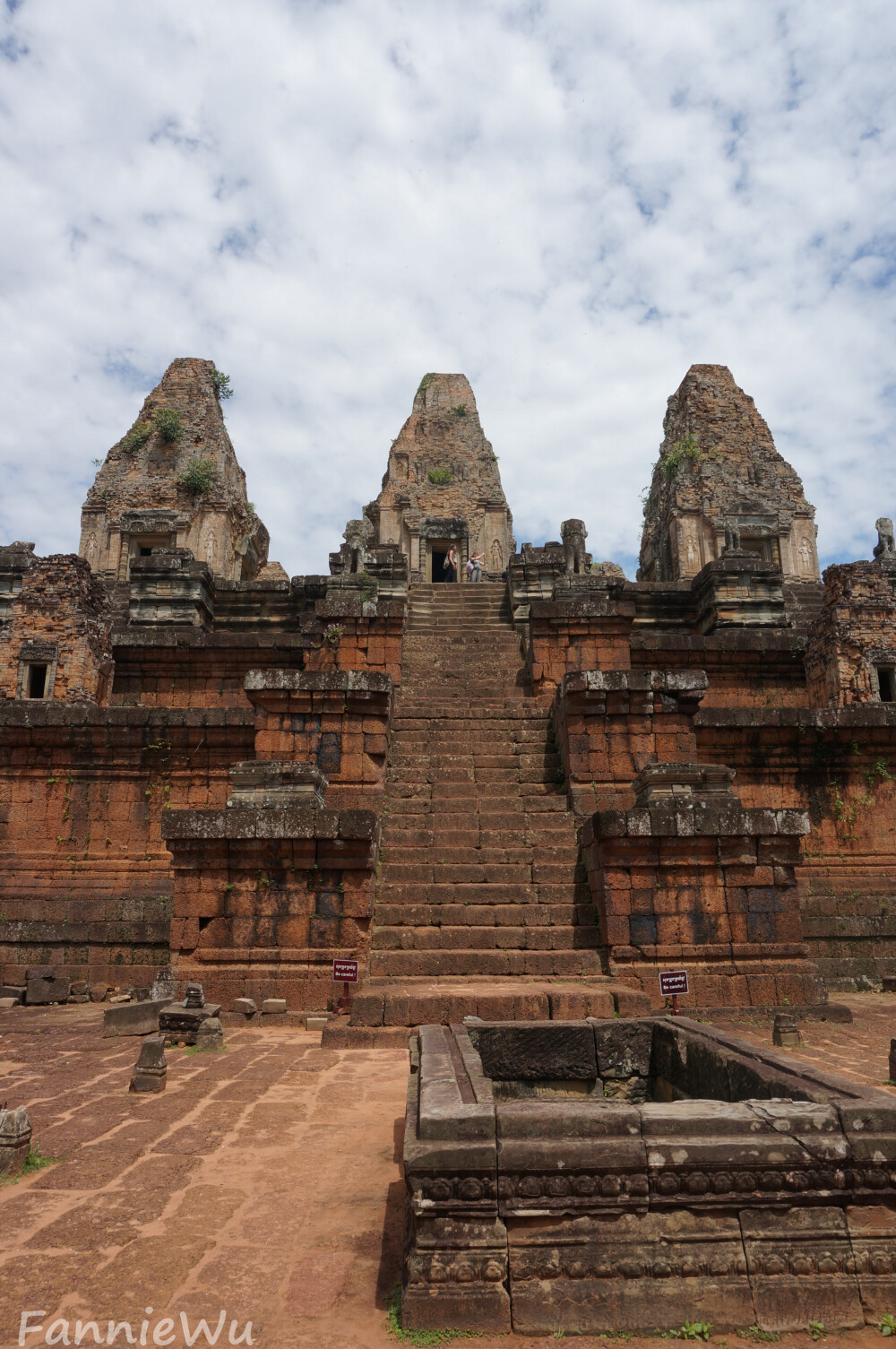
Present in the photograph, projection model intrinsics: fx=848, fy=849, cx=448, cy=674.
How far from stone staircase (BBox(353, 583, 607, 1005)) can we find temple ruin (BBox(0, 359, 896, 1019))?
29mm

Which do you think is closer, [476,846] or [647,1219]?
[647,1219]

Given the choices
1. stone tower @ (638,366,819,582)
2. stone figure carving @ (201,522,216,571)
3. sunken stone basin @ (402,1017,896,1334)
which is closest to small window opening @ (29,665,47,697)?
stone figure carving @ (201,522,216,571)

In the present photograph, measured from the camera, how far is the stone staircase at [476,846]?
23.8ft

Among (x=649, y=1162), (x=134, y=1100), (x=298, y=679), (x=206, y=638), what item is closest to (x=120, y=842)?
(x=298, y=679)

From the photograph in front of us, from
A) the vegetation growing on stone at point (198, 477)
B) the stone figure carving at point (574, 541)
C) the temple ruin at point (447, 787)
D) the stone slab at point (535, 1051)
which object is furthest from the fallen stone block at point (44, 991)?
the vegetation growing on stone at point (198, 477)

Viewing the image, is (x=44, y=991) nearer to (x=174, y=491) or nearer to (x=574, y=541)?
(x=574, y=541)

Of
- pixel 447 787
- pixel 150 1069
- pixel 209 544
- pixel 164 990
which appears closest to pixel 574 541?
pixel 447 787

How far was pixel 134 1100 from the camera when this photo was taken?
4.61 meters

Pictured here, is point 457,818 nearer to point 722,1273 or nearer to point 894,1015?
point 894,1015

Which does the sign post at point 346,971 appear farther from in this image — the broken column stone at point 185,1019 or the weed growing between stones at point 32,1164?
the weed growing between stones at point 32,1164

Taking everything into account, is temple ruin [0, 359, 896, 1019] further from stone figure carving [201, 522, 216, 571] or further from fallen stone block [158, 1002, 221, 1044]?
stone figure carving [201, 522, 216, 571]

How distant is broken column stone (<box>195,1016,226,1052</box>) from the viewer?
5.90m

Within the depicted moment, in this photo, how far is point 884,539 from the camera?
20.0 m

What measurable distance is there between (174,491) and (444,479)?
9872 millimetres
